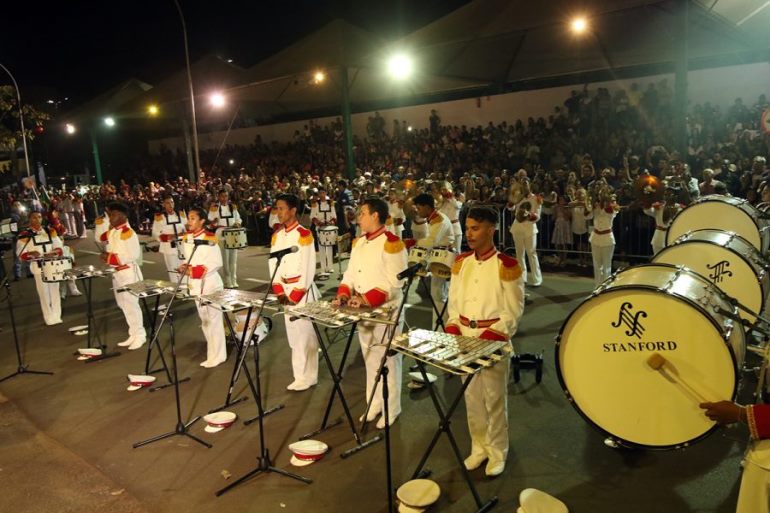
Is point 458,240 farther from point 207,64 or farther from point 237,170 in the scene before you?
point 237,170

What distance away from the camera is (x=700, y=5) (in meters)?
10.8

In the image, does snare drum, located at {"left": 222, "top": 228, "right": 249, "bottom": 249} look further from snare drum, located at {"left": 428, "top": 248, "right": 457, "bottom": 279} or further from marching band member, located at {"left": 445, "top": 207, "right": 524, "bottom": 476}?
marching band member, located at {"left": 445, "top": 207, "right": 524, "bottom": 476}

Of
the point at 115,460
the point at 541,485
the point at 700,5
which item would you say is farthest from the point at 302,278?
the point at 700,5

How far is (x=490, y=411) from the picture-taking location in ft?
14.5

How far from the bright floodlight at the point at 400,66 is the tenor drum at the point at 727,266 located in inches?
374

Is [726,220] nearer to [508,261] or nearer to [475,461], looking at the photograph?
[508,261]

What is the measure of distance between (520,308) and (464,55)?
12339 millimetres

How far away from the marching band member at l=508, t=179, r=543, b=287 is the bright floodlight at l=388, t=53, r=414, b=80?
5140 millimetres

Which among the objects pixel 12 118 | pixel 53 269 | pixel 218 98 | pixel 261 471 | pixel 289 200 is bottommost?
pixel 261 471

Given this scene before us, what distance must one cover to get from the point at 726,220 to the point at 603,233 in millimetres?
2451

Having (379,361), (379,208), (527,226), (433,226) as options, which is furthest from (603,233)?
(379,361)

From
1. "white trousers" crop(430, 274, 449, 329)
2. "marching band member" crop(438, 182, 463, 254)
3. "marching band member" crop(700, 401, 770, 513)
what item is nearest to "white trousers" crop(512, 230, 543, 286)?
"marching band member" crop(438, 182, 463, 254)

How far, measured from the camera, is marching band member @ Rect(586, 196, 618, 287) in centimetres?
920

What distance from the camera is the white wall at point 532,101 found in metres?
14.4
